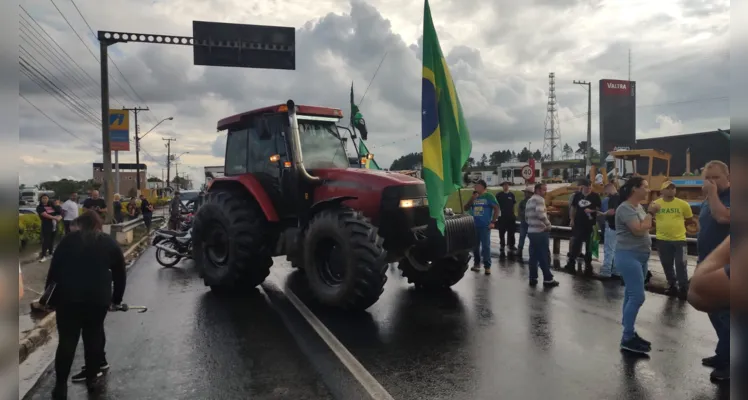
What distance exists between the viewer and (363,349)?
17.6 ft

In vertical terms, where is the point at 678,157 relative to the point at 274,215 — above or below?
above

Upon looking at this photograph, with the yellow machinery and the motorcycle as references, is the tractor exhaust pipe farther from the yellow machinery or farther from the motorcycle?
the yellow machinery

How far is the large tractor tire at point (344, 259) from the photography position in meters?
6.19

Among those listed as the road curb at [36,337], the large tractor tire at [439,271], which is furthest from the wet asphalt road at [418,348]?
the road curb at [36,337]

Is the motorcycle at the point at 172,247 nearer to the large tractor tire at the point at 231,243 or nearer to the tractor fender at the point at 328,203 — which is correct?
the large tractor tire at the point at 231,243

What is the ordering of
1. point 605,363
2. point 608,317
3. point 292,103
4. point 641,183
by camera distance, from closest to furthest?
1. point 605,363
2. point 641,183
3. point 608,317
4. point 292,103

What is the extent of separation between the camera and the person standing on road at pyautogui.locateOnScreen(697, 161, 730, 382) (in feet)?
A: 14.5

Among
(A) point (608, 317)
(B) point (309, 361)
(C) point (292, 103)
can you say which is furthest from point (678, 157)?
(B) point (309, 361)

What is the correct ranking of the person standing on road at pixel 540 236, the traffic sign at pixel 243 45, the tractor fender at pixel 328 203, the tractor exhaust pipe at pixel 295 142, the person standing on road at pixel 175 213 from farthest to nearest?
the person standing on road at pixel 175 213 < the traffic sign at pixel 243 45 < the person standing on road at pixel 540 236 < the tractor exhaust pipe at pixel 295 142 < the tractor fender at pixel 328 203

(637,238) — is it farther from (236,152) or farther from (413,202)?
(236,152)

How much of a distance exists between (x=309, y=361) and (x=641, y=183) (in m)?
4.07

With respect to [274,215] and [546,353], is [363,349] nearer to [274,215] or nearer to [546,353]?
[546,353]

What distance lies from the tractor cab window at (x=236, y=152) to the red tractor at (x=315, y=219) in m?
0.02

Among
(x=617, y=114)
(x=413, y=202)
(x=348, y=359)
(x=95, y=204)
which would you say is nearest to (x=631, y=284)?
(x=413, y=202)
